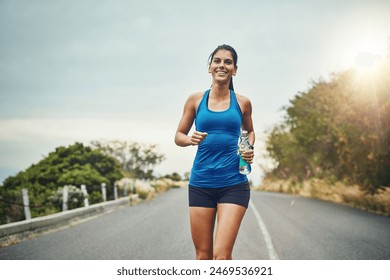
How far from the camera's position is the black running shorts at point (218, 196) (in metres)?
3.46

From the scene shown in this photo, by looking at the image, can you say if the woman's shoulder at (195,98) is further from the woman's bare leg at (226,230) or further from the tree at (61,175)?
the tree at (61,175)

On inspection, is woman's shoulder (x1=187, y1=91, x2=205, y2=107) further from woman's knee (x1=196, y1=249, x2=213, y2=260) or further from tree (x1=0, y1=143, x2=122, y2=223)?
tree (x1=0, y1=143, x2=122, y2=223)

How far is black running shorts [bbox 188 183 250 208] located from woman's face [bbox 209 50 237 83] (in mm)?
917

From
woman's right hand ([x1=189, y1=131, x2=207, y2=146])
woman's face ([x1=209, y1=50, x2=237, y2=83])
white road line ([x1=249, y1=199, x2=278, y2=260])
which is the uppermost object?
woman's face ([x1=209, y1=50, x2=237, y2=83])

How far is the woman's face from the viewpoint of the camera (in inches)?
143

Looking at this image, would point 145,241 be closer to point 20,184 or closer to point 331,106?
point 20,184

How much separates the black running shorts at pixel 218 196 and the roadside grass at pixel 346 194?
973 cm

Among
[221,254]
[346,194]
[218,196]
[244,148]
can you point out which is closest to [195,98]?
[244,148]

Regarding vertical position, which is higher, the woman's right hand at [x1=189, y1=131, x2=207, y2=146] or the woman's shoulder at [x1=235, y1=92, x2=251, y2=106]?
the woman's shoulder at [x1=235, y1=92, x2=251, y2=106]

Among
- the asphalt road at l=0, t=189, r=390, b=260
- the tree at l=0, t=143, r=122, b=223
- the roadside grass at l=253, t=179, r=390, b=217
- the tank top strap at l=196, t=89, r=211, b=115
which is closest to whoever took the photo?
the tank top strap at l=196, t=89, r=211, b=115

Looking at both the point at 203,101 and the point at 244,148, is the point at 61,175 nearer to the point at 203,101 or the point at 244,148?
the point at 203,101

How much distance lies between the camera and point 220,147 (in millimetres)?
3479

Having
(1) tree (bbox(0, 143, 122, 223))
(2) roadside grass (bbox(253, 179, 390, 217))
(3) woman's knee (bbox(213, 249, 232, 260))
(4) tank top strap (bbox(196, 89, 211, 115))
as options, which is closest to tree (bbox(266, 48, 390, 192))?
(2) roadside grass (bbox(253, 179, 390, 217))

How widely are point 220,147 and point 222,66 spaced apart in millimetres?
691
